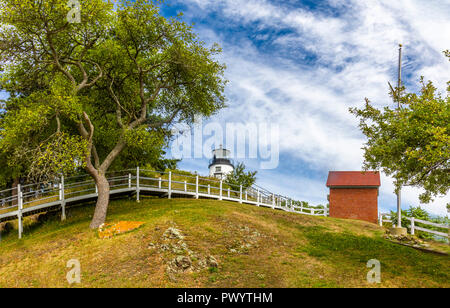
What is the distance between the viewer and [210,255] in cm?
1495

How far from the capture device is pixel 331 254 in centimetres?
1712

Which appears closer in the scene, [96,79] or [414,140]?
[414,140]

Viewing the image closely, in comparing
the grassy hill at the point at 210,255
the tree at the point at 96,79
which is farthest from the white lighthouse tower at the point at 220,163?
the grassy hill at the point at 210,255

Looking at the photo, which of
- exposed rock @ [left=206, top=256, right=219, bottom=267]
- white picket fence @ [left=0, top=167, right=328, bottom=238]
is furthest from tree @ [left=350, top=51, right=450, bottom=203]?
white picket fence @ [left=0, top=167, right=328, bottom=238]

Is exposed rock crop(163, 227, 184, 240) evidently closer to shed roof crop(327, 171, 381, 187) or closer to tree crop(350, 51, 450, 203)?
tree crop(350, 51, 450, 203)

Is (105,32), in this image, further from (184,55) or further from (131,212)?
(131,212)

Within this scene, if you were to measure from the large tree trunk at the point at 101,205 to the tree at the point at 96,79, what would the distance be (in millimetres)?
59

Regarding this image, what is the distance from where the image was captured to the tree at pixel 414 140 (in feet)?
49.2

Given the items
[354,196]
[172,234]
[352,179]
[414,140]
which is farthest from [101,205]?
[352,179]

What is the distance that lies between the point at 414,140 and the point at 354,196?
20421mm

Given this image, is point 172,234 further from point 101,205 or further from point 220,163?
point 220,163
